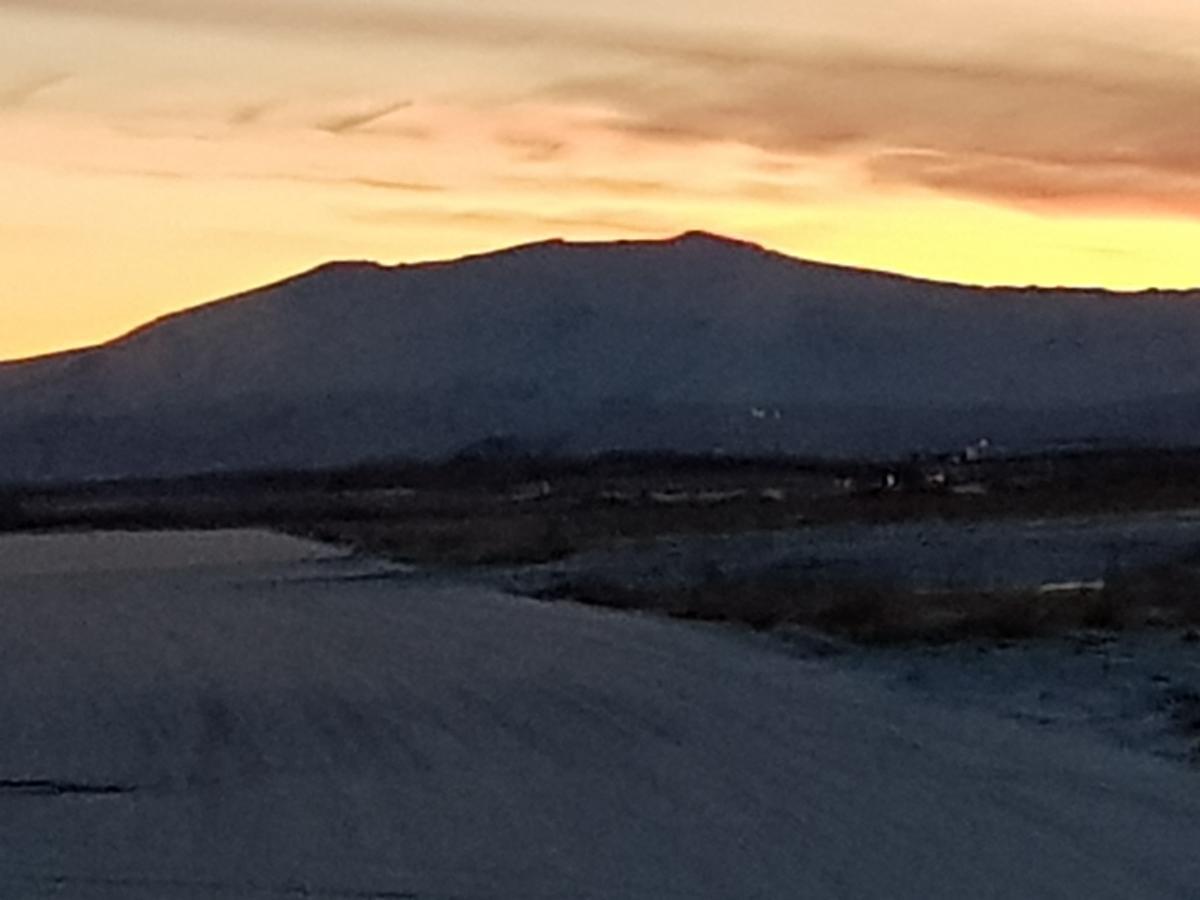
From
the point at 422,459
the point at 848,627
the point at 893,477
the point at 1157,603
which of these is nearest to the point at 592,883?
the point at 848,627

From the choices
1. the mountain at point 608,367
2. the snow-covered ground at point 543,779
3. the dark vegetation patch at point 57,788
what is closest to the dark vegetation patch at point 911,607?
the snow-covered ground at point 543,779

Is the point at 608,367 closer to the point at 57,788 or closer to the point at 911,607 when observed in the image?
the point at 911,607

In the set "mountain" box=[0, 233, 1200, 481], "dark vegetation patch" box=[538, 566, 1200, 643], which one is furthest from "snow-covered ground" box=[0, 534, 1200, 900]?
"mountain" box=[0, 233, 1200, 481]

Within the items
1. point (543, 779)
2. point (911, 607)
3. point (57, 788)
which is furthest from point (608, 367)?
point (543, 779)

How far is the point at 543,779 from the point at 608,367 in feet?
364

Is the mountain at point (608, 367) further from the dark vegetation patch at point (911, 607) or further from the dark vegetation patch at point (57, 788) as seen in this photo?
the dark vegetation patch at point (57, 788)

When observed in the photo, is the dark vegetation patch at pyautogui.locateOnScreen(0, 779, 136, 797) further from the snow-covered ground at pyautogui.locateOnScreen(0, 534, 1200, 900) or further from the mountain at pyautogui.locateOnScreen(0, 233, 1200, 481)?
the mountain at pyautogui.locateOnScreen(0, 233, 1200, 481)

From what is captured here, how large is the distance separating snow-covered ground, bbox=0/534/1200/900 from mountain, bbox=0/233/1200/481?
95120 millimetres

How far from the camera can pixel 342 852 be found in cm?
1117

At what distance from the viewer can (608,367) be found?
12381 centimetres

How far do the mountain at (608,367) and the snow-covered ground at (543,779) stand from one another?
312 ft

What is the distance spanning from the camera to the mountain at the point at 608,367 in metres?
119

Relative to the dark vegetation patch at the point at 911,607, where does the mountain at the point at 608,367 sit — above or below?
above

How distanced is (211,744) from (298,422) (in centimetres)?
10766
